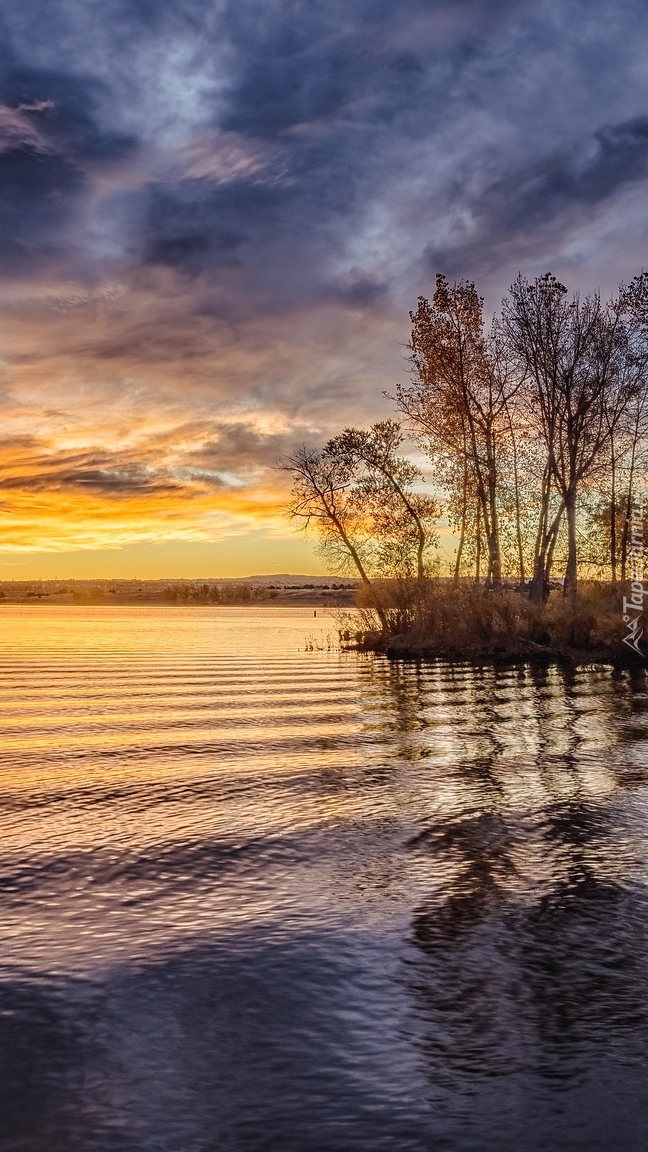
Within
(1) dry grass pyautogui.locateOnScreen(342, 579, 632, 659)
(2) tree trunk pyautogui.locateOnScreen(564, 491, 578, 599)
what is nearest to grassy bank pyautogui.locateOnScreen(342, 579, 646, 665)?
(1) dry grass pyautogui.locateOnScreen(342, 579, 632, 659)

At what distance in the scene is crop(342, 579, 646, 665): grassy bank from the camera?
28.3 meters

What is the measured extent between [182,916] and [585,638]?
25.2 m

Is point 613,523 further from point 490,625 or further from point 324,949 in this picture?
point 324,949

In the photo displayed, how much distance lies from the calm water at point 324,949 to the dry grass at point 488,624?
17404 mm

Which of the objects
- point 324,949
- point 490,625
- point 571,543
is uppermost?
point 571,543

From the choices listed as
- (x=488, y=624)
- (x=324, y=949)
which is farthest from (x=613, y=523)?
(x=324, y=949)

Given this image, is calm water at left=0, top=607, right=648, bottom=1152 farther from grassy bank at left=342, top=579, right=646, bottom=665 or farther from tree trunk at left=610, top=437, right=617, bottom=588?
tree trunk at left=610, top=437, right=617, bottom=588

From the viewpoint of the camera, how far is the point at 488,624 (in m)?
30.5

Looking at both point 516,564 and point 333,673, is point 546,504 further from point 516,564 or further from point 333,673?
point 333,673

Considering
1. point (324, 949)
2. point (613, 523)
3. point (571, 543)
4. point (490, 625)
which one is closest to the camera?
point (324, 949)

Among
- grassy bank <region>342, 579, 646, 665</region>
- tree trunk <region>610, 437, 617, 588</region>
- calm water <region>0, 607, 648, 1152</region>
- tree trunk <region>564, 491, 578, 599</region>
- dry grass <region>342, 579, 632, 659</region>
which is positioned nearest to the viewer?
calm water <region>0, 607, 648, 1152</region>

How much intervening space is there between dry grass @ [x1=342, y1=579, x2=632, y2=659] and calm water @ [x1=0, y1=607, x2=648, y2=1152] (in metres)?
17.4

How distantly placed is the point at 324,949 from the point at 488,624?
2617cm

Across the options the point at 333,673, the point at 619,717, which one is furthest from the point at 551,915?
the point at 333,673
